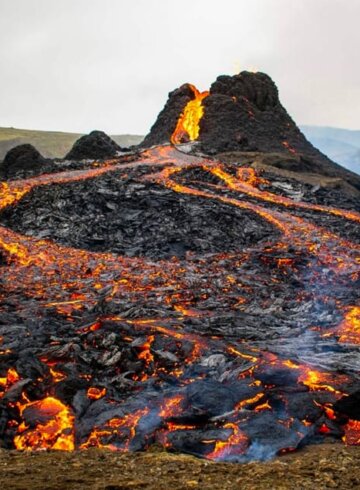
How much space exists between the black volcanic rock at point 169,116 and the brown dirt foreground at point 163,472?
62464 millimetres

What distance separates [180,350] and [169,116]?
64472 mm

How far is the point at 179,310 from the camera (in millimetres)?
16234

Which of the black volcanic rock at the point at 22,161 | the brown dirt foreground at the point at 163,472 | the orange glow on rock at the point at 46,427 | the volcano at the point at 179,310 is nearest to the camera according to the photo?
the brown dirt foreground at the point at 163,472

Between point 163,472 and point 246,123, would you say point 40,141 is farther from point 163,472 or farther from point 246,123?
point 163,472

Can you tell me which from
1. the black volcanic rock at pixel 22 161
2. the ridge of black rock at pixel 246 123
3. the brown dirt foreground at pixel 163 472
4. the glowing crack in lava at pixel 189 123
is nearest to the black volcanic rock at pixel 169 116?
the ridge of black rock at pixel 246 123

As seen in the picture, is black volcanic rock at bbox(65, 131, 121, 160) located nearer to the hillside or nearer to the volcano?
the volcano

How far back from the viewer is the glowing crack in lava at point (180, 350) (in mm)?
8906

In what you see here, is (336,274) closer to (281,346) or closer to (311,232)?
(311,232)

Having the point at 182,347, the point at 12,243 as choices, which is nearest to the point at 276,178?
the point at 12,243

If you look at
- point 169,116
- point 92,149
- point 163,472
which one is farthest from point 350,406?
point 169,116

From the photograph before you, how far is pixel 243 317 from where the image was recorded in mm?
15516

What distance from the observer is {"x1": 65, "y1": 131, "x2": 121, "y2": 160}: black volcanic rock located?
57.5 metres

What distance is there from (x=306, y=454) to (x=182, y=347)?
17.3 ft

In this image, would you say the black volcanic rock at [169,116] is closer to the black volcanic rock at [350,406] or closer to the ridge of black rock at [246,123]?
the ridge of black rock at [246,123]
